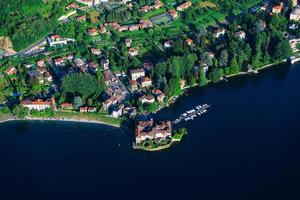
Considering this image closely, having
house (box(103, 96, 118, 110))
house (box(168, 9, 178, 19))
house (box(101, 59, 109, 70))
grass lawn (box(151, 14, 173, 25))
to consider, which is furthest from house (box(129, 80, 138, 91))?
house (box(168, 9, 178, 19))

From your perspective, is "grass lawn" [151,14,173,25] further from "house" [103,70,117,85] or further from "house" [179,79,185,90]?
"house" [179,79,185,90]

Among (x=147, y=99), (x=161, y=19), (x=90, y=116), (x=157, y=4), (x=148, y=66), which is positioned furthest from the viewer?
(x=157, y=4)

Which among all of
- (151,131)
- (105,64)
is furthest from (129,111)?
(105,64)

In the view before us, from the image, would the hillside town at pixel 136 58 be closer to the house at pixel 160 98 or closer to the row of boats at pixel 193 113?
the house at pixel 160 98

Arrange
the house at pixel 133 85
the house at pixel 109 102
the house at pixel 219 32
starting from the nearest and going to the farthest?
the house at pixel 109 102, the house at pixel 133 85, the house at pixel 219 32

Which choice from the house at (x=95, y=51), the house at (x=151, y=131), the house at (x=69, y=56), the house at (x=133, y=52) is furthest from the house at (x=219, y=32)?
the house at (x=151, y=131)

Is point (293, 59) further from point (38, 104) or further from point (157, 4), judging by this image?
point (38, 104)
